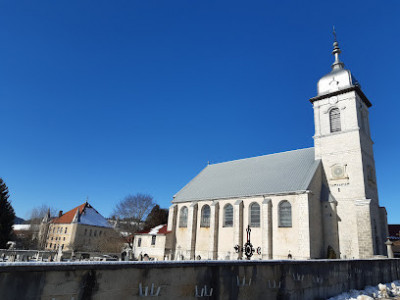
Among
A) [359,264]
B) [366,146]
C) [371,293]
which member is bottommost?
[371,293]

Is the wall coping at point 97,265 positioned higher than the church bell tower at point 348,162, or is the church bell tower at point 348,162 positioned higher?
the church bell tower at point 348,162

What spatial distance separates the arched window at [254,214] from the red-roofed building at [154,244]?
11327 mm

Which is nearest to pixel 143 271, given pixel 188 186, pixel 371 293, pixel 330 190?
pixel 371 293

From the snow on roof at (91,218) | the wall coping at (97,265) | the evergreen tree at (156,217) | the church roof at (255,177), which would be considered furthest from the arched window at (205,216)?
the snow on roof at (91,218)

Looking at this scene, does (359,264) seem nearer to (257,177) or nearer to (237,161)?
(257,177)

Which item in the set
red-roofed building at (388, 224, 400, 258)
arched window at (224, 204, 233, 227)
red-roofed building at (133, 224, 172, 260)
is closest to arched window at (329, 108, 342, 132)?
arched window at (224, 204, 233, 227)

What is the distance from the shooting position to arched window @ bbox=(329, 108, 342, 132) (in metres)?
27.8

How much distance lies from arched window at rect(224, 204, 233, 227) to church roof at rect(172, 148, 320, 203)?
1.22 meters

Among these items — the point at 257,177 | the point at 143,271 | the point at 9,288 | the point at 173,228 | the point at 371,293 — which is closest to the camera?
the point at 9,288

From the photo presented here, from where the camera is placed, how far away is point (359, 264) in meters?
11.7

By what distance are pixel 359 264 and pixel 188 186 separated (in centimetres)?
2744

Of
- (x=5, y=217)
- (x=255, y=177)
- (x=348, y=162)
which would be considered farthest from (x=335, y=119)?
(x=5, y=217)

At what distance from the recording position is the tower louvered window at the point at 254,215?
27.2 metres

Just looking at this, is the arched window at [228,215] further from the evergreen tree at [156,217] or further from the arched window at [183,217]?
the evergreen tree at [156,217]
